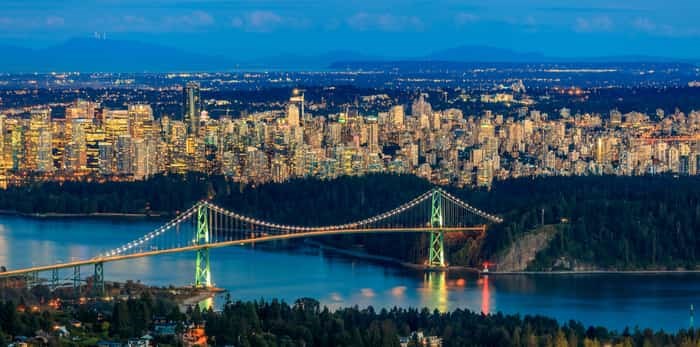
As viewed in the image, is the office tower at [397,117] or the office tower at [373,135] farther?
the office tower at [397,117]

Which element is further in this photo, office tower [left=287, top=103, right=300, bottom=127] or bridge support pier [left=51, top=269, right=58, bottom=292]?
office tower [left=287, top=103, right=300, bottom=127]

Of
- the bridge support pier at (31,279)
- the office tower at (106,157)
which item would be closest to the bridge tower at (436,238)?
the bridge support pier at (31,279)

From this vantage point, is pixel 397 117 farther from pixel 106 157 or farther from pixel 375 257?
pixel 375 257

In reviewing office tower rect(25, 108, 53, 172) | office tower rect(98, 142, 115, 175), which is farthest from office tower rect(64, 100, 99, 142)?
office tower rect(98, 142, 115, 175)

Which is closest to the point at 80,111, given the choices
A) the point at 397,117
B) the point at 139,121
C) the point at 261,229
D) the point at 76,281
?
the point at 139,121

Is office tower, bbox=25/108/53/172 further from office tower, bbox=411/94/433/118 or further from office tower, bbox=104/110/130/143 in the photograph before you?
office tower, bbox=411/94/433/118

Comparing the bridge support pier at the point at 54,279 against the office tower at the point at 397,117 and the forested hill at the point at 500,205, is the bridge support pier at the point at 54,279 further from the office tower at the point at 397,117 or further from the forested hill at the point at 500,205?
the office tower at the point at 397,117
